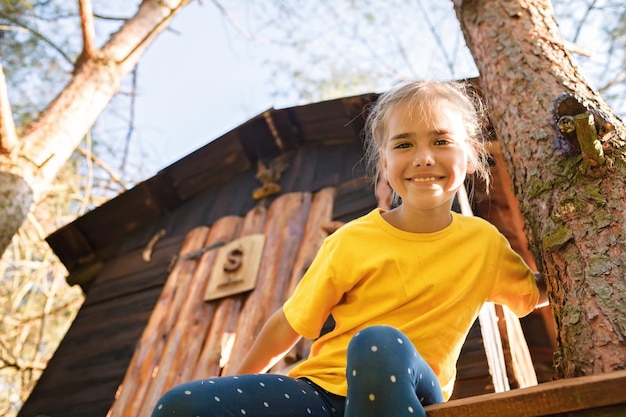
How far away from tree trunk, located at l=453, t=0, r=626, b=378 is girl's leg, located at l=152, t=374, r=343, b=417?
0.69m

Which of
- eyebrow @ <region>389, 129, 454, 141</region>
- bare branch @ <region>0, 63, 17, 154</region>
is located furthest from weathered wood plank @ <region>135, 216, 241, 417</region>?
eyebrow @ <region>389, 129, 454, 141</region>

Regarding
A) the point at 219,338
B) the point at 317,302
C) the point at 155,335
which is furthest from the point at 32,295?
the point at 317,302

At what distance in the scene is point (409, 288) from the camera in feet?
5.72

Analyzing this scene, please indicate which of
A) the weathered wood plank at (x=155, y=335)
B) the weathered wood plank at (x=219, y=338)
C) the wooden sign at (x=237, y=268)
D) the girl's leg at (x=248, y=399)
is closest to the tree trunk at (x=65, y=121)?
the weathered wood plank at (x=155, y=335)

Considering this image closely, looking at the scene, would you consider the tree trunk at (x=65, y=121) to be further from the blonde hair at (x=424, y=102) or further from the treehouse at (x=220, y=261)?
the blonde hair at (x=424, y=102)

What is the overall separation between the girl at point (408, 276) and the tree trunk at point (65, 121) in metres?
3.23

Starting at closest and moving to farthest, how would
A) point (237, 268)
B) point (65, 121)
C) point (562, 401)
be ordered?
point (562, 401)
point (237, 268)
point (65, 121)

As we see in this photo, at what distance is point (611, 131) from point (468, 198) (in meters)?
2.00

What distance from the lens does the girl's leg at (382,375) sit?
121 cm

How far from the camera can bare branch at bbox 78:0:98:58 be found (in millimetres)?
5297

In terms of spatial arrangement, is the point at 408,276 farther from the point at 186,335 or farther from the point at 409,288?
the point at 186,335

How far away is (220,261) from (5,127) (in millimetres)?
1915

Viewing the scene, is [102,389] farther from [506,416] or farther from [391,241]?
[506,416]

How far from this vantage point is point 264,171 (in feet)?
16.0
